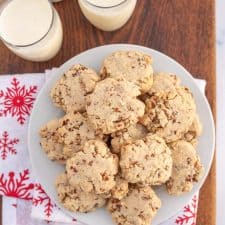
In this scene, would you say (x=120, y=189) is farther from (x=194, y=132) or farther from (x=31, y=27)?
(x=31, y=27)

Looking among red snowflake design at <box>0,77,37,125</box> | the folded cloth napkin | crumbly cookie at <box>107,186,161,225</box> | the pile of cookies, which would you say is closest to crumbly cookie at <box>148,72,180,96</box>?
the pile of cookies

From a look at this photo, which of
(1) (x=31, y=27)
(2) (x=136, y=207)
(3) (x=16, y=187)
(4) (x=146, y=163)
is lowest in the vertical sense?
(3) (x=16, y=187)

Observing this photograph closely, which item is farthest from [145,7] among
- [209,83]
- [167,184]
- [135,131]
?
[167,184]

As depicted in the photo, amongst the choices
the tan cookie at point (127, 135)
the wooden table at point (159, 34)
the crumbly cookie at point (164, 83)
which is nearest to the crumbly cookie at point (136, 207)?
the tan cookie at point (127, 135)

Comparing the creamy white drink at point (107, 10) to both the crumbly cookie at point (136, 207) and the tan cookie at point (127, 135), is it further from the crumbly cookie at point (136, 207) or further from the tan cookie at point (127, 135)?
the crumbly cookie at point (136, 207)

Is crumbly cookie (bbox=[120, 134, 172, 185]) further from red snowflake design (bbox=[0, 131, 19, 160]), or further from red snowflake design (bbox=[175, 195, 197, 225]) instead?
red snowflake design (bbox=[0, 131, 19, 160])

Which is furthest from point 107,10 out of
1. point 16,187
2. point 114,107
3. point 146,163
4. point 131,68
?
point 16,187
